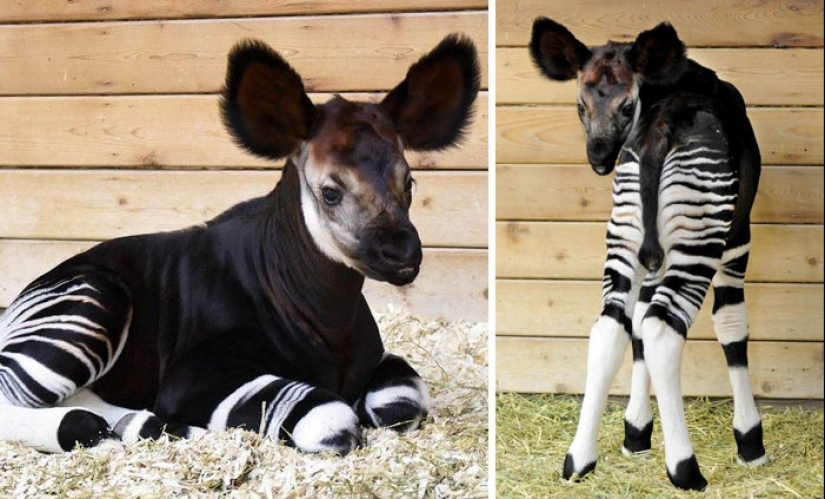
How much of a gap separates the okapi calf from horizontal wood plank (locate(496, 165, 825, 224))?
0.68 ft

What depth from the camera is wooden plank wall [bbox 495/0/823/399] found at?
1.94m

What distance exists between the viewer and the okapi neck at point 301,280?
2139mm

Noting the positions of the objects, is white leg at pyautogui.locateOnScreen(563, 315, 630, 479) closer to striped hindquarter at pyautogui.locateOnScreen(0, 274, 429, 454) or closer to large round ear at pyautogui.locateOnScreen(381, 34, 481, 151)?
striped hindquarter at pyautogui.locateOnScreen(0, 274, 429, 454)

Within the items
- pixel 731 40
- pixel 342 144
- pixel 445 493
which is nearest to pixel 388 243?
pixel 342 144

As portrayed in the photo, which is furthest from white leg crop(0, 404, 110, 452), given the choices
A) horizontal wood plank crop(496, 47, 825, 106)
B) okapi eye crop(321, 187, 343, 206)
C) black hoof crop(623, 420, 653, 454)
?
horizontal wood plank crop(496, 47, 825, 106)

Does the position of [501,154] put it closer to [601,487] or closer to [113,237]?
[601,487]

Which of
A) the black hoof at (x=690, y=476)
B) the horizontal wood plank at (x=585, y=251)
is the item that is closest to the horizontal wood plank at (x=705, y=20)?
the horizontal wood plank at (x=585, y=251)

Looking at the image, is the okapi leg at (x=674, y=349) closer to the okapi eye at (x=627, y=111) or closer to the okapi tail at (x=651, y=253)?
the okapi tail at (x=651, y=253)

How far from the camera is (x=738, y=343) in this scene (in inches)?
77.5

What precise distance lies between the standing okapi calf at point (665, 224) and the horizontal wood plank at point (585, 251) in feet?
0.13

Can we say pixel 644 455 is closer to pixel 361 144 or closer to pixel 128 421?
pixel 361 144

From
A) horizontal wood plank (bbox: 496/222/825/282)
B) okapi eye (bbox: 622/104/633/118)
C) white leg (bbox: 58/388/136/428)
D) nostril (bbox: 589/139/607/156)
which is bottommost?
white leg (bbox: 58/388/136/428)

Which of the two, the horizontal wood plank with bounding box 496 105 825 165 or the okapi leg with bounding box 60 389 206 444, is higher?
the horizontal wood plank with bounding box 496 105 825 165

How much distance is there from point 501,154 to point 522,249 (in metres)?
0.21
